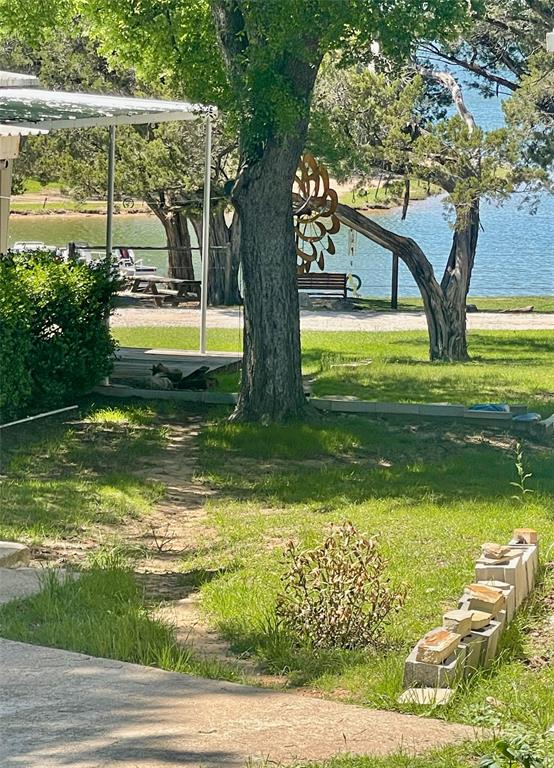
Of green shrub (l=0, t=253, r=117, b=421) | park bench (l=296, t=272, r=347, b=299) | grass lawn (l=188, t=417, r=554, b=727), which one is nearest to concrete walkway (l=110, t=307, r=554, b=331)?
park bench (l=296, t=272, r=347, b=299)

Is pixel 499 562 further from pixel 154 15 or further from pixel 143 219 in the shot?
pixel 143 219

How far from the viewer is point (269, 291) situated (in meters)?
11.8

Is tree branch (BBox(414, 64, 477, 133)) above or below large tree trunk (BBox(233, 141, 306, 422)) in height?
above

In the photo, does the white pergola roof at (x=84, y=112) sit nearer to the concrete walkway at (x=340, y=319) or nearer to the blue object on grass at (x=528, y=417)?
the blue object on grass at (x=528, y=417)

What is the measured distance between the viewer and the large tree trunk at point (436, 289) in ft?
60.8

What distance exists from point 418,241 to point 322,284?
26775 millimetres

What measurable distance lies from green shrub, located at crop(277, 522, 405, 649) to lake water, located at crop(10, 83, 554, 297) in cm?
1756

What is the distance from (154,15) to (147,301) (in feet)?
50.1

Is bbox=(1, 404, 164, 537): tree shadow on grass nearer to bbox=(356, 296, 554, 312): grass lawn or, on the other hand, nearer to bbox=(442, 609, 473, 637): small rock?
bbox=(442, 609, 473, 637): small rock

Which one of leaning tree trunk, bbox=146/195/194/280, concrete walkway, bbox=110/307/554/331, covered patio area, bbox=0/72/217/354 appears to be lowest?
concrete walkway, bbox=110/307/554/331

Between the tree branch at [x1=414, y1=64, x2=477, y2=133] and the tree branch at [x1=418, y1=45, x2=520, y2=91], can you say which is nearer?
the tree branch at [x1=414, y1=64, x2=477, y2=133]

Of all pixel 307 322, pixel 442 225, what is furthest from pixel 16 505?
pixel 442 225

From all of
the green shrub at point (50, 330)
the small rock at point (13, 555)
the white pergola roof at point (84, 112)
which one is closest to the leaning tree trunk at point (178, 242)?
the white pergola roof at point (84, 112)

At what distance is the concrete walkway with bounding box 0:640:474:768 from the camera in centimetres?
397
